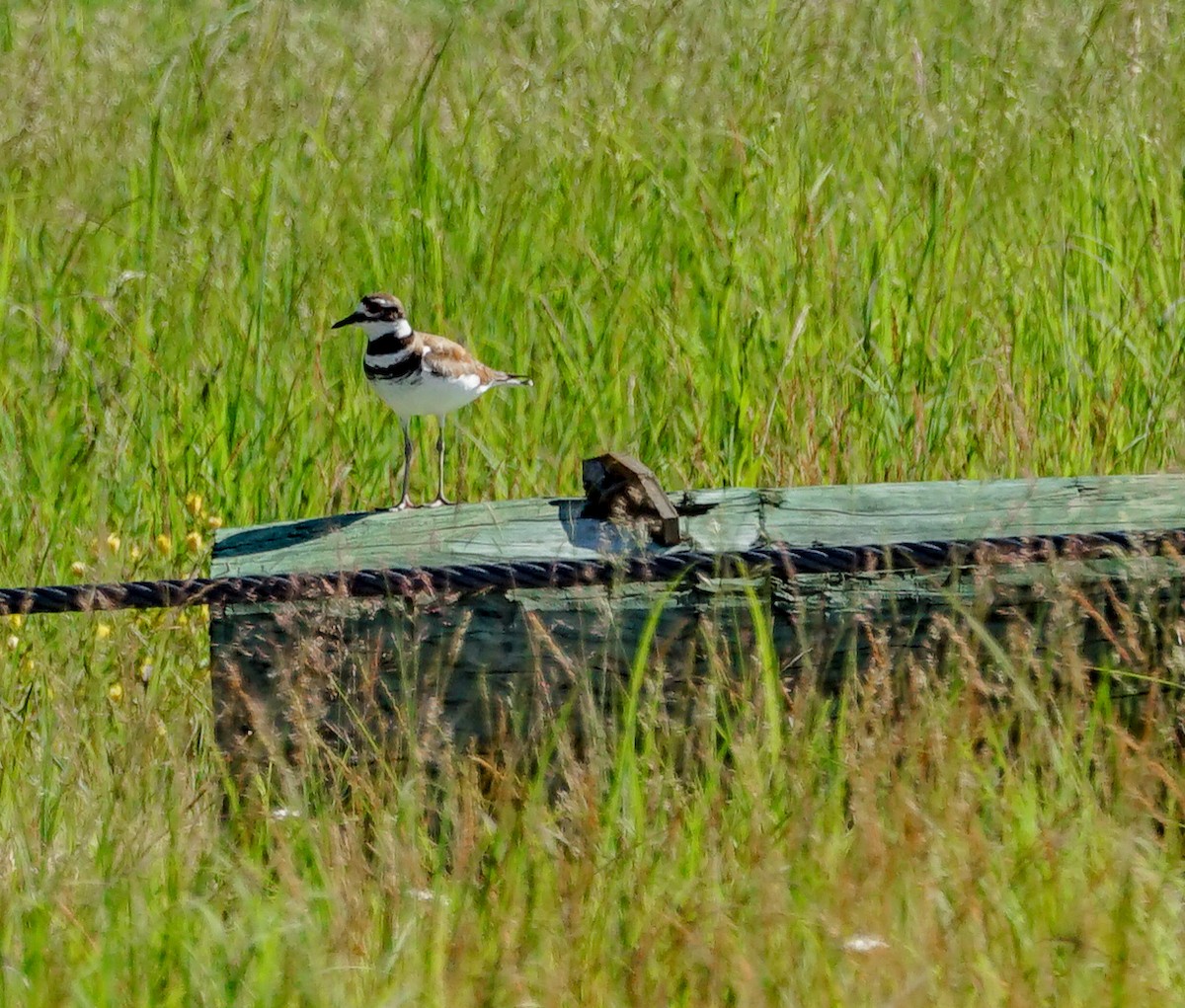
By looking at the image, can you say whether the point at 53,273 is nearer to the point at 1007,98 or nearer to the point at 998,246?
the point at 998,246

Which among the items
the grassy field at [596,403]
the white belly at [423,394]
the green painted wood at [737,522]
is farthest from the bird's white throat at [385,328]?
the green painted wood at [737,522]

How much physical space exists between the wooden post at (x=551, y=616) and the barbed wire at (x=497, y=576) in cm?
15

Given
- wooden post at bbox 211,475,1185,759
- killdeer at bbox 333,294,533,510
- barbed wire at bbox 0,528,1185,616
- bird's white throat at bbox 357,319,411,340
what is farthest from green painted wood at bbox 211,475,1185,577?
bird's white throat at bbox 357,319,411,340

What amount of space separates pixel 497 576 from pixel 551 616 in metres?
0.41

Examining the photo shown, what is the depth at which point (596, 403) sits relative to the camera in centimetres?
441

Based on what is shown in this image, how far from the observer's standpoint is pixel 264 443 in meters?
4.24

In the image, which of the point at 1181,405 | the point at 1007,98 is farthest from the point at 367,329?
the point at 1007,98

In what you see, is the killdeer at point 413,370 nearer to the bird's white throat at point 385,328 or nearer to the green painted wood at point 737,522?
the bird's white throat at point 385,328

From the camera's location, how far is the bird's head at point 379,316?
4.02 m

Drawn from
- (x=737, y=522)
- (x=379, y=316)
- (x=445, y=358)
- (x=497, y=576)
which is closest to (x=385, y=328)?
(x=379, y=316)

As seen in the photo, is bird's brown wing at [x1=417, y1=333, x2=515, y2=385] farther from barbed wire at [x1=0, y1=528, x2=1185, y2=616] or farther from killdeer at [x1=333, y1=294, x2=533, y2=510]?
barbed wire at [x1=0, y1=528, x2=1185, y2=616]

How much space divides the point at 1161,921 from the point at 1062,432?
2.17 m

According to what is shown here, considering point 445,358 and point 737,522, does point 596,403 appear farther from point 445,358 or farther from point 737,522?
point 737,522

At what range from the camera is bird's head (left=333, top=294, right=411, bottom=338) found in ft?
13.2
